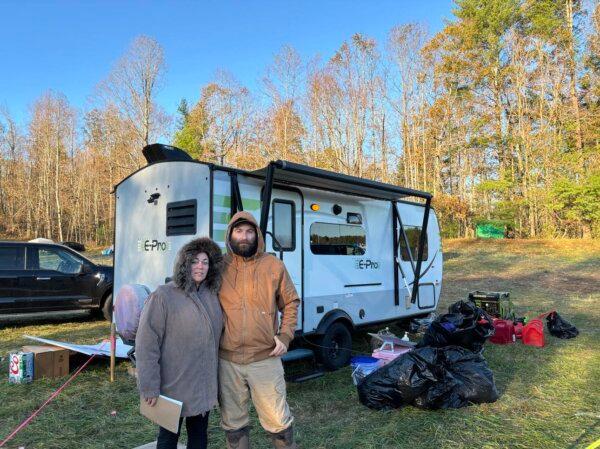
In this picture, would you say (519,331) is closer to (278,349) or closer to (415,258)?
(415,258)

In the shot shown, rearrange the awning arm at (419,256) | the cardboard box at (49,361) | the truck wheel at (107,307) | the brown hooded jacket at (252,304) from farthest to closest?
the truck wheel at (107,307)
the awning arm at (419,256)
the cardboard box at (49,361)
the brown hooded jacket at (252,304)

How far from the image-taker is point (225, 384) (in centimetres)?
280

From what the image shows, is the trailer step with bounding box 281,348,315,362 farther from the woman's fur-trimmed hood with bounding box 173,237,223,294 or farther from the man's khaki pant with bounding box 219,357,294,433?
the woman's fur-trimmed hood with bounding box 173,237,223,294

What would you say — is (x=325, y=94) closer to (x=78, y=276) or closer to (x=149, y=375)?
(x=78, y=276)

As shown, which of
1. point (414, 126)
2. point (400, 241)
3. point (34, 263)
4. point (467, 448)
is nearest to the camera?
point (467, 448)

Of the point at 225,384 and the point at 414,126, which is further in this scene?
the point at 414,126

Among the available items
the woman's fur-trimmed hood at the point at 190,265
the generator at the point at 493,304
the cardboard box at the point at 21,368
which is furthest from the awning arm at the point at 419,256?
the cardboard box at the point at 21,368

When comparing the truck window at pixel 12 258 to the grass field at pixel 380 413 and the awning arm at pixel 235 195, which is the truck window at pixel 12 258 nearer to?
the grass field at pixel 380 413

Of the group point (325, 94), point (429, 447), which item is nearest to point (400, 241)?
point (429, 447)

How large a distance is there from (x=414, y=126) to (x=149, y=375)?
1028 inches

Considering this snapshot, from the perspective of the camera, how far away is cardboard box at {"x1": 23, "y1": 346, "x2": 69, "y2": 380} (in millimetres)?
5467

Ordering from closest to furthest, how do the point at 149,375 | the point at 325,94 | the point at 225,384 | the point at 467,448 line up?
the point at 149,375 < the point at 225,384 < the point at 467,448 < the point at 325,94

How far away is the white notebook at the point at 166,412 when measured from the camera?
248 cm

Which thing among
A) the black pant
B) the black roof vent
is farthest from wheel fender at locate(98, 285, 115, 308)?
the black pant
